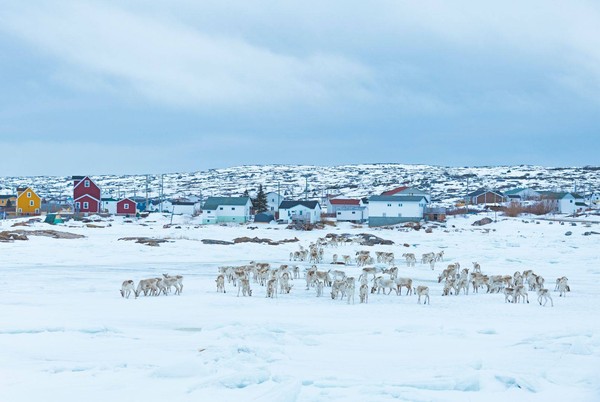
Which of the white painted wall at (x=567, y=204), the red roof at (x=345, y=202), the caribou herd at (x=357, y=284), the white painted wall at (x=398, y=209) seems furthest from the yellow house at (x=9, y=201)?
the caribou herd at (x=357, y=284)

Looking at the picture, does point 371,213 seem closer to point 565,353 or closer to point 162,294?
point 162,294

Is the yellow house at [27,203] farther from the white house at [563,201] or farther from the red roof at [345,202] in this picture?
the white house at [563,201]

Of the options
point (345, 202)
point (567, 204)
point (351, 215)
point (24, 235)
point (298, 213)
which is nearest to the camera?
point (24, 235)

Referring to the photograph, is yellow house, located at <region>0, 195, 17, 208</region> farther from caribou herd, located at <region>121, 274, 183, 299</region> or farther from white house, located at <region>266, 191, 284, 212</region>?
caribou herd, located at <region>121, 274, 183, 299</region>

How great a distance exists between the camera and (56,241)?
3850cm

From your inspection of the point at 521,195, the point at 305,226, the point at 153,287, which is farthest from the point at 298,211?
the point at 153,287

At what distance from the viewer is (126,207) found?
93188 millimetres

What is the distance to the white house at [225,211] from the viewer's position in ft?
267

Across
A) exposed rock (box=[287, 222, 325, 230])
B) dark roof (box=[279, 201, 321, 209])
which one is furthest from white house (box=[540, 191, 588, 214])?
exposed rock (box=[287, 222, 325, 230])

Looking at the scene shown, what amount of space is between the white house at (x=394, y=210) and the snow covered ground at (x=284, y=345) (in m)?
49.5

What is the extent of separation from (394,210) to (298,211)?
12.7 meters

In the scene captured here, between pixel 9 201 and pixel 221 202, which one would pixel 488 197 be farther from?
pixel 9 201

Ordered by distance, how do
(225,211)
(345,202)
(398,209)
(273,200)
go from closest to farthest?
1. (398,209)
2. (225,211)
3. (345,202)
4. (273,200)

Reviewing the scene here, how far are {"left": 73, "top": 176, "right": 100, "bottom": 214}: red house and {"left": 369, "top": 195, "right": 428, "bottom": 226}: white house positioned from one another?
43187mm
